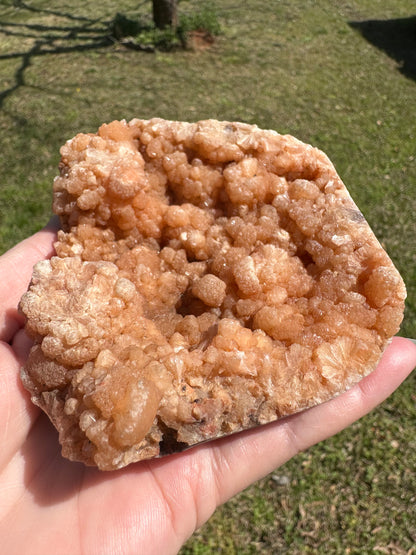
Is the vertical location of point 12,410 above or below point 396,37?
above

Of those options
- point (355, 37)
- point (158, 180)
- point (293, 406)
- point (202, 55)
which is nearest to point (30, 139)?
point (202, 55)

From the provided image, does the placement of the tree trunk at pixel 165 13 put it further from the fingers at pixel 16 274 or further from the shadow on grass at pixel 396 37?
the fingers at pixel 16 274

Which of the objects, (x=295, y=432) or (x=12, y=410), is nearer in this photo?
(x=12, y=410)

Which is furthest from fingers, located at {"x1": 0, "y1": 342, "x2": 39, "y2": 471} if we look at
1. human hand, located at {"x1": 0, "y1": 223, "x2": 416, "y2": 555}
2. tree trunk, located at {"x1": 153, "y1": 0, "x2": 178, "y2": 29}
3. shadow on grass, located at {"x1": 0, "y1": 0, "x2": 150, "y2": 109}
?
tree trunk, located at {"x1": 153, "y1": 0, "x2": 178, "y2": 29}

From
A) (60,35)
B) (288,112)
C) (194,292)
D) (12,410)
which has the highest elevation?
(194,292)

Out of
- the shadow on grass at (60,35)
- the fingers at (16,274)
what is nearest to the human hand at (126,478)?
the fingers at (16,274)

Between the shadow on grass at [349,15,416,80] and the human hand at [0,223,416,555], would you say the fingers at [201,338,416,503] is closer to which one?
the human hand at [0,223,416,555]

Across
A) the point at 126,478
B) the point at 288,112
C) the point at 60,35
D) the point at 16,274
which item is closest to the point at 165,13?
the point at 60,35

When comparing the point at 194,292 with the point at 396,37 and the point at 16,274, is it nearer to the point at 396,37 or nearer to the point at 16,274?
the point at 16,274
